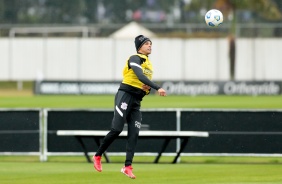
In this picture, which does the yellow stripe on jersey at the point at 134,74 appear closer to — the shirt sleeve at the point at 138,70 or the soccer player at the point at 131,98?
the soccer player at the point at 131,98

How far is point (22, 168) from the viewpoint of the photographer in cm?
1716

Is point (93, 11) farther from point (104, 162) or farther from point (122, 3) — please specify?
point (104, 162)

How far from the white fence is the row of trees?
4.91m

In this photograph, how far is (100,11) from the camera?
258 feet

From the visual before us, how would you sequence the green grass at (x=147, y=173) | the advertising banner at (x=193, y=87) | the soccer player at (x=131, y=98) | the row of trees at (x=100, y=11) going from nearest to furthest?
1. the green grass at (x=147, y=173)
2. the soccer player at (x=131, y=98)
3. the advertising banner at (x=193, y=87)
4. the row of trees at (x=100, y=11)

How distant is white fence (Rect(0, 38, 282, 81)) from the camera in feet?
187

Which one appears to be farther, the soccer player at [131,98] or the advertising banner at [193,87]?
the advertising banner at [193,87]

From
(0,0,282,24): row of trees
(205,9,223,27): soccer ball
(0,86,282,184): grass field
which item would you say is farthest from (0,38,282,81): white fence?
(205,9,223,27): soccer ball

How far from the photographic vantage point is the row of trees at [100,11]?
234ft

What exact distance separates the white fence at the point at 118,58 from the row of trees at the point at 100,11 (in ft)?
16.1

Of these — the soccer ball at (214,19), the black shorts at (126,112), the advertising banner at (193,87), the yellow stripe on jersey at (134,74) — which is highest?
the soccer ball at (214,19)

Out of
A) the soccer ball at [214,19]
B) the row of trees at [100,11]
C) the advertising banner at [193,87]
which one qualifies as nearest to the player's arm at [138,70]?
the soccer ball at [214,19]

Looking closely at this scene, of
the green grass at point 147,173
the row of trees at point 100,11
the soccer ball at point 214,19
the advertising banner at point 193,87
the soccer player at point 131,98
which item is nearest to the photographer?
the green grass at point 147,173

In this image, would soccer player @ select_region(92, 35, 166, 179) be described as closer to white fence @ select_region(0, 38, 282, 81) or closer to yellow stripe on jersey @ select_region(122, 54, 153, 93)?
yellow stripe on jersey @ select_region(122, 54, 153, 93)
